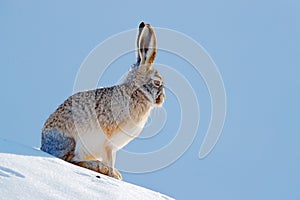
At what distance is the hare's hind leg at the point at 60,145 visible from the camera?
22.0ft

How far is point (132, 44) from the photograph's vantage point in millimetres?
8141

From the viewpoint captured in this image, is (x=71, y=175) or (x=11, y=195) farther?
(x=71, y=175)

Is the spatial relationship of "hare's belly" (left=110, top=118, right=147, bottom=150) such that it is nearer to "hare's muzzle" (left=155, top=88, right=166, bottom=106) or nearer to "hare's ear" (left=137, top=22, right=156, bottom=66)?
"hare's muzzle" (left=155, top=88, right=166, bottom=106)

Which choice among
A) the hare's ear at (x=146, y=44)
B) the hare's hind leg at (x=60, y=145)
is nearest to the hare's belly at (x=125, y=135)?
the hare's hind leg at (x=60, y=145)

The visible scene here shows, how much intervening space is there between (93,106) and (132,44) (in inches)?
58.8

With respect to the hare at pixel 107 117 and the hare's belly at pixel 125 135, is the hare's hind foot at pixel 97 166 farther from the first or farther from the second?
the hare's belly at pixel 125 135

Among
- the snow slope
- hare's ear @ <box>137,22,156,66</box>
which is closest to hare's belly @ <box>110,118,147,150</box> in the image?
hare's ear @ <box>137,22,156,66</box>

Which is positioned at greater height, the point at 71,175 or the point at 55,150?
the point at 55,150

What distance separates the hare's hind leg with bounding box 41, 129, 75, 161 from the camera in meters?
6.70

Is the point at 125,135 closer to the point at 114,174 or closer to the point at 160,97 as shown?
the point at 114,174

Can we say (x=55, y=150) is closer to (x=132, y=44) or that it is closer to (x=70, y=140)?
(x=70, y=140)

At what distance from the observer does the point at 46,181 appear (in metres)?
4.30

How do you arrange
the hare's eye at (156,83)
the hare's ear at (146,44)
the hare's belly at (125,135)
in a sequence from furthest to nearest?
the hare's eye at (156,83) < the hare's ear at (146,44) < the hare's belly at (125,135)

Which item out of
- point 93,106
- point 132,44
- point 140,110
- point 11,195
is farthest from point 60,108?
point 11,195
